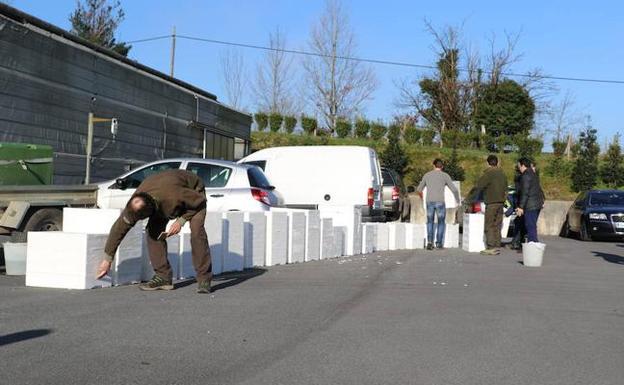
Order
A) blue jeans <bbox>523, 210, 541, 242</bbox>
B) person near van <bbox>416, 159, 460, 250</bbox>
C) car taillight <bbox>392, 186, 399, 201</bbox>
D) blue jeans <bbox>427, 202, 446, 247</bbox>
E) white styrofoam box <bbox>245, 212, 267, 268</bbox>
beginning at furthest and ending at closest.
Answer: car taillight <bbox>392, 186, 399, 201</bbox> → blue jeans <bbox>427, 202, 446, 247</bbox> → person near van <bbox>416, 159, 460, 250</bbox> → blue jeans <bbox>523, 210, 541, 242</bbox> → white styrofoam box <bbox>245, 212, 267, 268</bbox>

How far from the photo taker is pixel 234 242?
1010 cm

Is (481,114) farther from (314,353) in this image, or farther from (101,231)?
(314,353)

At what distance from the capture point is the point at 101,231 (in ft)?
28.9

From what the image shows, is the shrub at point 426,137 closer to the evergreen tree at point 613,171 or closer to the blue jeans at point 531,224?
the evergreen tree at point 613,171

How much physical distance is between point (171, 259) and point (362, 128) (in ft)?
94.2

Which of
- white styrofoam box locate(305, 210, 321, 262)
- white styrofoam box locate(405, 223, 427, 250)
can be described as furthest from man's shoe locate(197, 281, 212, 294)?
white styrofoam box locate(405, 223, 427, 250)

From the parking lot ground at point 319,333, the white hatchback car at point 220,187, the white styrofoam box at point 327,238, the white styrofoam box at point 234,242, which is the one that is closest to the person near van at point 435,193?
the white styrofoam box at point 327,238

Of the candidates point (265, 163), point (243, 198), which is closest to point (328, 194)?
point (265, 163)

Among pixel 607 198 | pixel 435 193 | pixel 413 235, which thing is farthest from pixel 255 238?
pixel 607 198

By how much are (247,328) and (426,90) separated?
41.6m

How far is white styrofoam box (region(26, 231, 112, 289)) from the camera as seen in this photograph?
7844mm

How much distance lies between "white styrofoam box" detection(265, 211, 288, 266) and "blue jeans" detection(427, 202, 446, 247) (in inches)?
184

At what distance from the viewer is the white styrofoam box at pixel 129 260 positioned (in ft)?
27.2

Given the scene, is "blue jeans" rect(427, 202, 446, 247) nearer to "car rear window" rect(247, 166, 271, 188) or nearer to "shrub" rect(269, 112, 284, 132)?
"car rear window" rect(247, 166, 271, 188)
